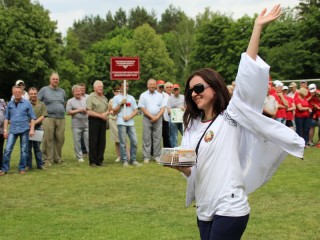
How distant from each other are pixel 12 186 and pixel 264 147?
7744 mm

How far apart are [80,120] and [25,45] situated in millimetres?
44129

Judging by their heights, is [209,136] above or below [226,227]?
above

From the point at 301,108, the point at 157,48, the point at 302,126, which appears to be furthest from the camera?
the point at 157,48

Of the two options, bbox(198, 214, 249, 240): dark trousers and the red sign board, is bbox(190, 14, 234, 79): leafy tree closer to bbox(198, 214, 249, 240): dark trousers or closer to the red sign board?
the red sign board

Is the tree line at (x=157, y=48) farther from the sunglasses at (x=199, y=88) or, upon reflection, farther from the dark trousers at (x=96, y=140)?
the sunglasses at (x=199, y=88)

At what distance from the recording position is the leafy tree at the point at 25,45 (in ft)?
180

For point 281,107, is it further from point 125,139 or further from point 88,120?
point 88,120

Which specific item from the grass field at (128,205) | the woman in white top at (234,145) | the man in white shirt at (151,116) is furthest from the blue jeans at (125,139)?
the woman in white top at (234,145)

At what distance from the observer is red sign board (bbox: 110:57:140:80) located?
568 inches

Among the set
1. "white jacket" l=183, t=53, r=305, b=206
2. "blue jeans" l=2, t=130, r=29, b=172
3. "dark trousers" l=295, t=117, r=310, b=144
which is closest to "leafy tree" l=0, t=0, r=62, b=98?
"dark trousers" l=295, t=117, r=310, b=144

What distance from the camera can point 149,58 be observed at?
279 feet

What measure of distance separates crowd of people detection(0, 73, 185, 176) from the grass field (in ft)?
2.66

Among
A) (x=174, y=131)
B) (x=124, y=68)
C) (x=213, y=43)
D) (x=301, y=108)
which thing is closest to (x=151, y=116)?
(x=174, y=131)

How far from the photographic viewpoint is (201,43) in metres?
71.8
